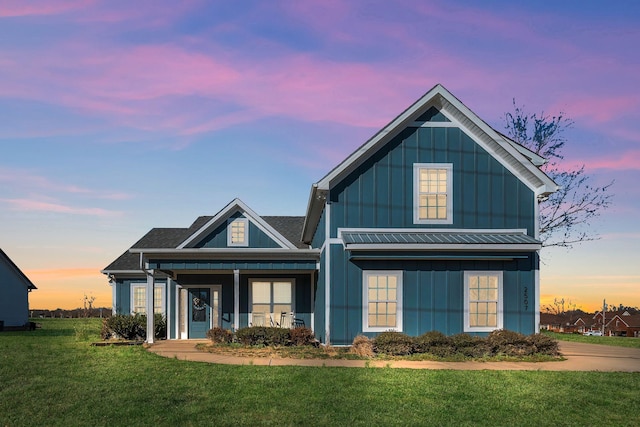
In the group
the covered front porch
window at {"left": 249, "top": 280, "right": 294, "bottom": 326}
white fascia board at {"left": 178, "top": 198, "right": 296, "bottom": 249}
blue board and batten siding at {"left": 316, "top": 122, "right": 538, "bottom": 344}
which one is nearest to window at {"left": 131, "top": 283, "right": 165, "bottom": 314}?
the covered front porch

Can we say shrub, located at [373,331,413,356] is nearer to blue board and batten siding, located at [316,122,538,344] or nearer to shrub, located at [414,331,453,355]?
shrub, located at [414,331,453,355]

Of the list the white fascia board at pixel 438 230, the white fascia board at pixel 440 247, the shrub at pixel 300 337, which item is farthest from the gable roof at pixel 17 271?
the white fascia board at pixel 440 247

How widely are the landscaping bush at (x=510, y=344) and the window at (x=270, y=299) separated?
32.8 feet

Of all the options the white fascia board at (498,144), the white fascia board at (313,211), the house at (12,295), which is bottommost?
the house at (12,295)

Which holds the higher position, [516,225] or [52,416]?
[516,225]

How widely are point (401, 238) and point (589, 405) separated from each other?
857 centimetres

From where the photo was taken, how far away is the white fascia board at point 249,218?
81.4ft

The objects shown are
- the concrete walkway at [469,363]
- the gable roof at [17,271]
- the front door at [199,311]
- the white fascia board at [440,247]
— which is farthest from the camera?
the gable roof at [17,271]

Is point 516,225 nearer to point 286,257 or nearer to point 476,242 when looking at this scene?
point 476,242

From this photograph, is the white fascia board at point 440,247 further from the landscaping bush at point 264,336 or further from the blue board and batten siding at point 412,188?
the landscaping bush at point 264,336

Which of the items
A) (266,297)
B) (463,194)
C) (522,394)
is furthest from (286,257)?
(522,394)

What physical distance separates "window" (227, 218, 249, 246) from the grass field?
9098mm

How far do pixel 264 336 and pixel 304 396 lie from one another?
898cm

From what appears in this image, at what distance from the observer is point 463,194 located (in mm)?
20688
